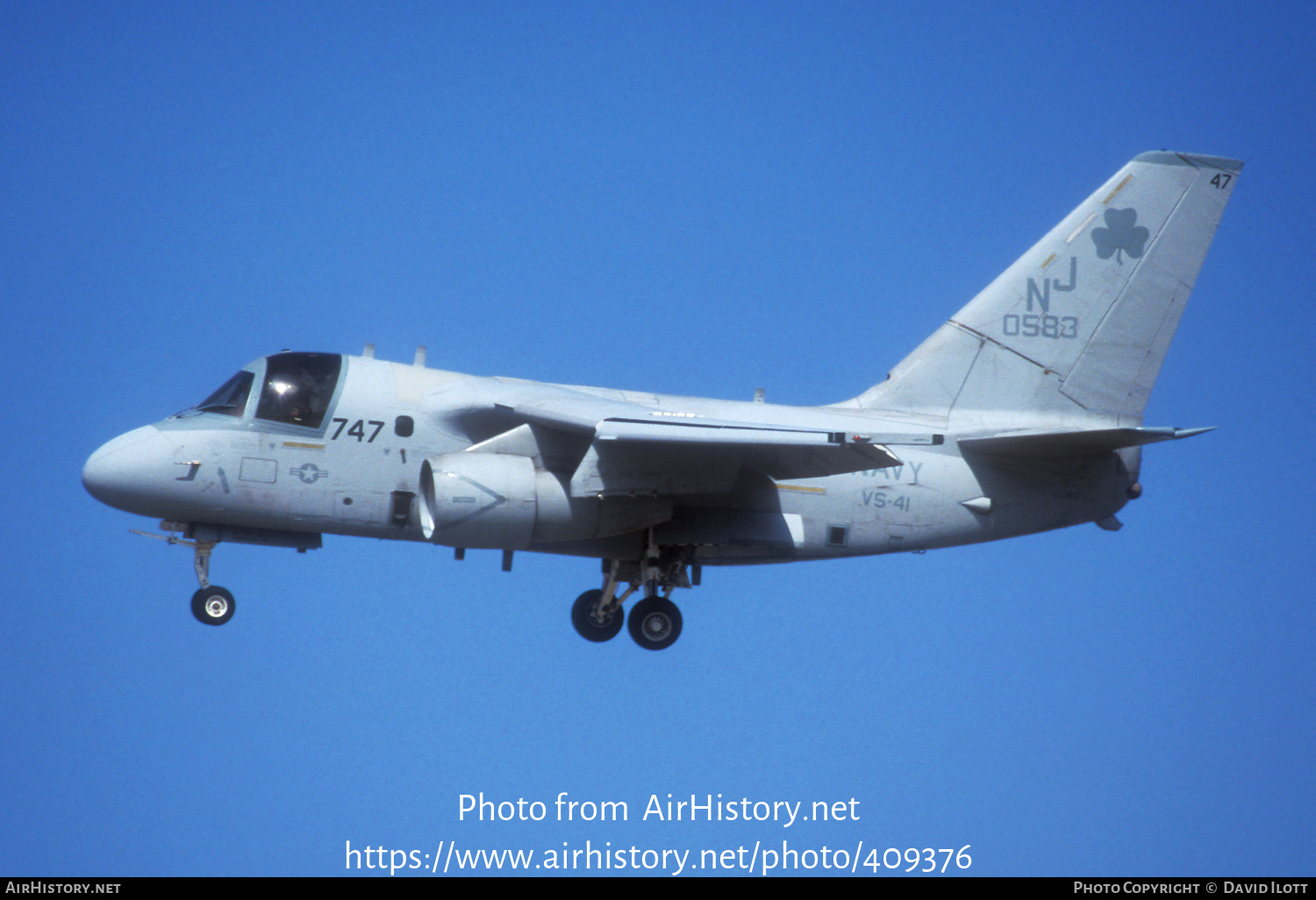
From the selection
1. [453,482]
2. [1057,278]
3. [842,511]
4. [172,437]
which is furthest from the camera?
[1057,278]

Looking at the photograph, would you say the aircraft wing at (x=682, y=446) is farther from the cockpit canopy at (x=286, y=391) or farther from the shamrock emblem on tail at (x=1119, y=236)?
the shamrock emblem on tail at (x=1119, y=236)

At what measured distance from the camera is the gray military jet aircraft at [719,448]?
14.7 m

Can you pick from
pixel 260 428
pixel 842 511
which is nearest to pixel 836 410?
pixel 842 511

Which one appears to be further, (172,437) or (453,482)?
(172,437)

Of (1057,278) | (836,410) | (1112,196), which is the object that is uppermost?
(1112,196)

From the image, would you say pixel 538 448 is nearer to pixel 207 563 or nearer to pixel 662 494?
pixel 662 494

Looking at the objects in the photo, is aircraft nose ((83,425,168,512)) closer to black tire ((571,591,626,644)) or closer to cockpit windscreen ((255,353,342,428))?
cockpit windscreen ((255,353,342,428))

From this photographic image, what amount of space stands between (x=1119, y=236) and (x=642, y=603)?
27.4 feet

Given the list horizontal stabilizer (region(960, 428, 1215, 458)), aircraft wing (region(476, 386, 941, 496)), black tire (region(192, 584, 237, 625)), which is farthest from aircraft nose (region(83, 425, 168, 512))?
horizontal stabilizer (region(960, 428, 1215, 458))

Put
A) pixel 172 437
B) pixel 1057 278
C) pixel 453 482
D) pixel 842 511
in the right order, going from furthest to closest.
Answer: pixel 1057 278, pixel 842 511, pixel 172 437, pixel 453 482

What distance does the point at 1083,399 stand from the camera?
18.0m

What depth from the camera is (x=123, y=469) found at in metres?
15.2

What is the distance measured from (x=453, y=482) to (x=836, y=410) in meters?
5.62

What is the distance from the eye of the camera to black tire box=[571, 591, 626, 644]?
1758cm
